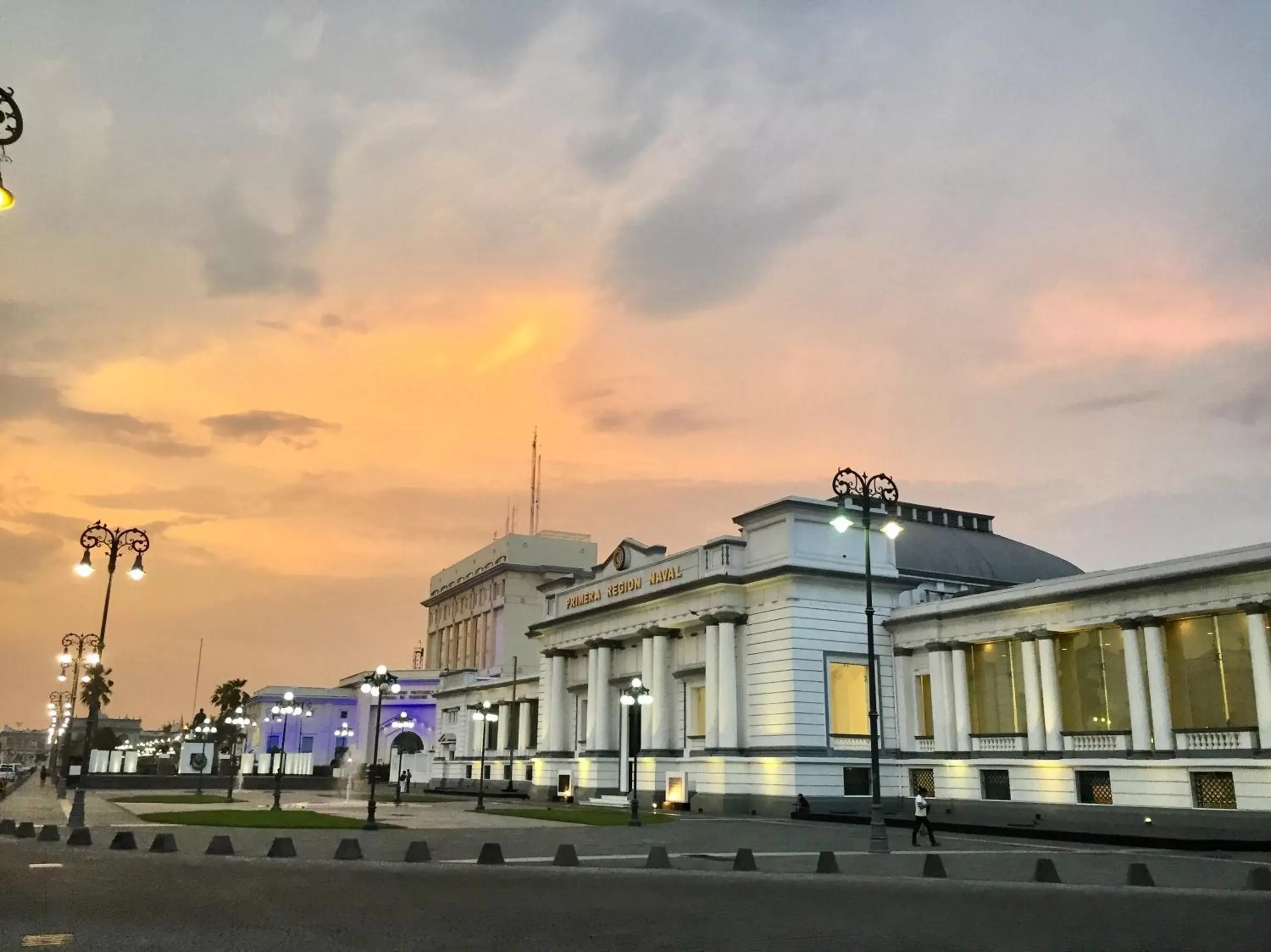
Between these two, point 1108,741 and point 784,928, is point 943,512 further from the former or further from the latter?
point 784,928

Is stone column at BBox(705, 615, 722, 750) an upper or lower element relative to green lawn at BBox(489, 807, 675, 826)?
upper

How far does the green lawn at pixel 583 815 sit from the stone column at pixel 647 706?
15.1ft

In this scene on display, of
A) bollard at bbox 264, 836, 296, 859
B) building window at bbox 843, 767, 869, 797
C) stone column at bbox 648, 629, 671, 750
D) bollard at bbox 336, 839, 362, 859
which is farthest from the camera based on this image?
stone column at bbox 648, 629, 671, 750

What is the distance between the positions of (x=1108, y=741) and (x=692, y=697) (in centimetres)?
2339

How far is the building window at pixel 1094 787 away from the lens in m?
43.0

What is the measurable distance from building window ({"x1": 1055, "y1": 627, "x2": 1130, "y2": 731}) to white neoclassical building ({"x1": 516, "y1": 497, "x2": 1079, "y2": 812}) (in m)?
8.02

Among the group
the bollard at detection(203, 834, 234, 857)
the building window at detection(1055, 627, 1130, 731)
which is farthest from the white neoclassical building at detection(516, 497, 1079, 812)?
the bollard at detection(203, 834, 234, 857)

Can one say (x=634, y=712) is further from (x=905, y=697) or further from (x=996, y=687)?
(x=996, y=687)

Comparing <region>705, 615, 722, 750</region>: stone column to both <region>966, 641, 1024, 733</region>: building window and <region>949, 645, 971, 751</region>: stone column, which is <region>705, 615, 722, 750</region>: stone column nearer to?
<region>949, 645, 971, 751</region>: stone column

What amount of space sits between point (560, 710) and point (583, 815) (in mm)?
21302

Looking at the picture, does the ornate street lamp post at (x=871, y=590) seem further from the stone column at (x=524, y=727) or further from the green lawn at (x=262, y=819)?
the stone column at (x=524, y=727)

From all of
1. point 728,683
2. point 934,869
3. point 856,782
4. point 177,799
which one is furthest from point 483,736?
point 934,869

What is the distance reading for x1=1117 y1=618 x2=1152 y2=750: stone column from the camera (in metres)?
41.8

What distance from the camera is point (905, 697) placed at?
5431cm
